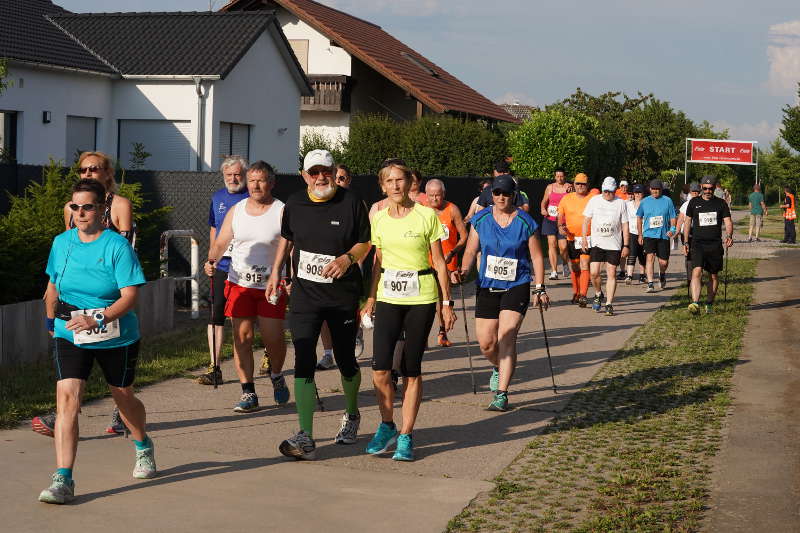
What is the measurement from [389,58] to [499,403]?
31818 millimetres

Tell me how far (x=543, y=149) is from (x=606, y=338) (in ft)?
74.9

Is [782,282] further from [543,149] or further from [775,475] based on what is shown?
[775,475]

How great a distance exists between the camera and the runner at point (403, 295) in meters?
7.32

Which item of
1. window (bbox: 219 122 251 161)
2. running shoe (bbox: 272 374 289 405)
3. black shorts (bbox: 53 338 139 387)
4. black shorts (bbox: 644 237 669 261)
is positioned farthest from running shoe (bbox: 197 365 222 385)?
window (bbox: 219 122 251 161)

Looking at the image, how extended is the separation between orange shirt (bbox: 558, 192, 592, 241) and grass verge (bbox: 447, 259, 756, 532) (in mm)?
3781

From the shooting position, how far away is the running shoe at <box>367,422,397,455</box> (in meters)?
7.31

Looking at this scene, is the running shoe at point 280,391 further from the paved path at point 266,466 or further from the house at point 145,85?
the house at point 145,85

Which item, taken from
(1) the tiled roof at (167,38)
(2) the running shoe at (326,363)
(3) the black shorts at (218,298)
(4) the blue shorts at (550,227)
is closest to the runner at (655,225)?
(4) the blue shorts at (550,227)

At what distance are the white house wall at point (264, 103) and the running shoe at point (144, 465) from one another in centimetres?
2072

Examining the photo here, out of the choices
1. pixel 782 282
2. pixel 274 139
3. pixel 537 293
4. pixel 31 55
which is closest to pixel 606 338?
pixel 537 293

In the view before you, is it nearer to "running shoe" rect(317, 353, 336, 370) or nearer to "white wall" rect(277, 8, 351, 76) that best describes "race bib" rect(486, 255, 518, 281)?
"running shoe" rect(317, 353, 336, 370)

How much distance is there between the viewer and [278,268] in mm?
7871

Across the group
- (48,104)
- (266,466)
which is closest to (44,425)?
(266,466)

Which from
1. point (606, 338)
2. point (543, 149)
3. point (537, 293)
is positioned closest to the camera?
point (537, 293)
